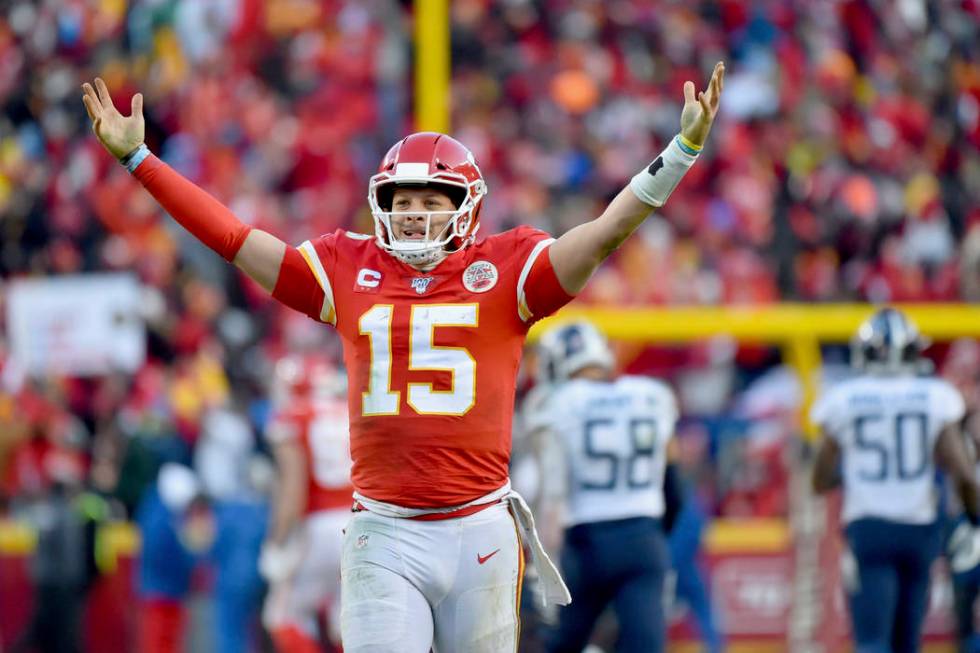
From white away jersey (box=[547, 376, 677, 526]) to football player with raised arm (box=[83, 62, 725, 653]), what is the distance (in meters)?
2.44

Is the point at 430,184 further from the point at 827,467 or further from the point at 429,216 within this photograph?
the point at 827,467

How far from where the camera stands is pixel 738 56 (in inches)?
646

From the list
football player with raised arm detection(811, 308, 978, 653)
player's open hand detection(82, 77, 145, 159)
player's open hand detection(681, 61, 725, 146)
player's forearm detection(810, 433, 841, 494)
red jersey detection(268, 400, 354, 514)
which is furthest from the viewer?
red jersey detection(268, 400, 354, 514)

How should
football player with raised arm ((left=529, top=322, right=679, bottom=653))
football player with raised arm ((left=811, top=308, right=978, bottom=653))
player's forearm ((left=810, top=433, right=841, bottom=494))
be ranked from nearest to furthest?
football player with raised arm ((left=529, top=322, right=679, bottom=653)), football player with raised arm ((left=811, top=308, right=978, bottom=653)), player's forearm ((left=810, top=433, right=841, bottom=494))

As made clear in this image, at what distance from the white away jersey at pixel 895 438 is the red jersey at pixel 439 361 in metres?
3.12

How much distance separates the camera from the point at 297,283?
16.5 ft

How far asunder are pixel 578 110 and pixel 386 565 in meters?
11.0

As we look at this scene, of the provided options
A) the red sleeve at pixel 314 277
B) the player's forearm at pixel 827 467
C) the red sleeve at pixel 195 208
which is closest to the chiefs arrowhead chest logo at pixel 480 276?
the red sleeve at pixel 314 277

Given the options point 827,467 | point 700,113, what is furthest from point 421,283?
point 827,467

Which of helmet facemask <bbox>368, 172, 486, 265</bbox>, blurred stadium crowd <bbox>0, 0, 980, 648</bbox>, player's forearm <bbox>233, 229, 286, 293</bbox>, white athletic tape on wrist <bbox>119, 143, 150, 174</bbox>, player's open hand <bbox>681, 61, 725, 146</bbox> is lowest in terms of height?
player's forearm <bbox>233, 229, 286, 293</bbox>

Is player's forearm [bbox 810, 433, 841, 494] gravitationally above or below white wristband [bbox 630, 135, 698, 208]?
below

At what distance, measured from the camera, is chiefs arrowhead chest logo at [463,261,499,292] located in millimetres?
4941

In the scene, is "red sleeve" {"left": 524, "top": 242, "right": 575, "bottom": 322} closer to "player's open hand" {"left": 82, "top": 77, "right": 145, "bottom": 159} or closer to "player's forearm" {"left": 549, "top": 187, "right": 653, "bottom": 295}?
"player's forearm" {"left": 549, "top": 187, "right": 653, "bottom": 295}

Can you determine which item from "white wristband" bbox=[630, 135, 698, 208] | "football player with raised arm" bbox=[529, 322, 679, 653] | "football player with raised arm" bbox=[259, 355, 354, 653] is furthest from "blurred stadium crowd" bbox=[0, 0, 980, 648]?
"white wristband" bbox=[630, 135, 698, 208]
